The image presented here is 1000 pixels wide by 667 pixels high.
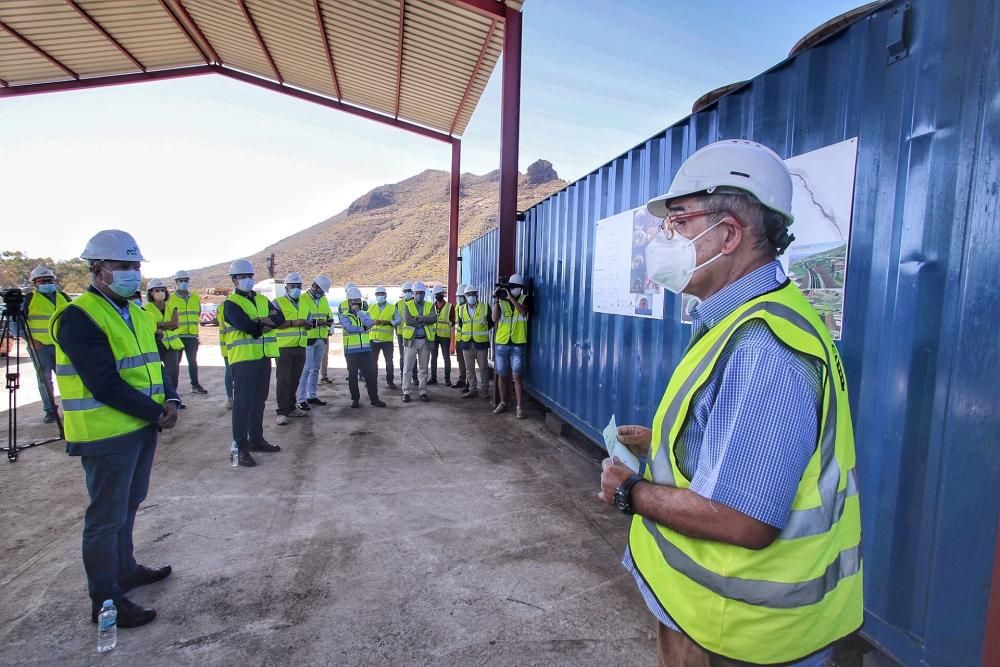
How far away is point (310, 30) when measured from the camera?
10.2 m

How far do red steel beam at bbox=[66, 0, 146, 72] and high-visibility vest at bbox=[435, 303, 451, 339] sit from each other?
8.28 metres

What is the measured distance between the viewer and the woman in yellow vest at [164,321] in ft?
25.7

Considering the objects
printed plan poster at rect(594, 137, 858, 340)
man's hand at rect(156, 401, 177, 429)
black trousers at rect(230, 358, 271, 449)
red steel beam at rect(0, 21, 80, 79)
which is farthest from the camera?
red steel beam at rect(0, 21, 80, 79)

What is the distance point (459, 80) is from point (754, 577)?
1190cm

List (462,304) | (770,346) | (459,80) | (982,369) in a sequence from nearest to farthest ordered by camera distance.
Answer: (770,346), (982,369), (462,304), (459,80)

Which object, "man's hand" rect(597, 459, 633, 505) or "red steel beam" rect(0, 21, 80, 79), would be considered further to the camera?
"red steel beam" rect(0, 21, 80, 79)

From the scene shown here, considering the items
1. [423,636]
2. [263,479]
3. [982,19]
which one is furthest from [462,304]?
[982,19]

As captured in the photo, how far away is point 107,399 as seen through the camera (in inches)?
105

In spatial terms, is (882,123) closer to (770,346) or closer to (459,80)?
(770,346)

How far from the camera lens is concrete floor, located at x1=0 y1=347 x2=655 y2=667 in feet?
8.56

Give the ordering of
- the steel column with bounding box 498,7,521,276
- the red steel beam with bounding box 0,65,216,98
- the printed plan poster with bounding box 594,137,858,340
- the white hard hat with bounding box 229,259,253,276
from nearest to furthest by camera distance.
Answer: the printed plan poster with bounding box 594,137,858,340 → the white hard hat with bounding box 229,259,253,276 → the steel column with bounding box 498,7,521,276 → the red steel beam with bounding box 0,65,216,98

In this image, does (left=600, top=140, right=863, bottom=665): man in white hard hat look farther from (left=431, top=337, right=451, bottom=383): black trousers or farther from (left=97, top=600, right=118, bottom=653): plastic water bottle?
(left=431, top=337, right=451, bottom=383): black trousers

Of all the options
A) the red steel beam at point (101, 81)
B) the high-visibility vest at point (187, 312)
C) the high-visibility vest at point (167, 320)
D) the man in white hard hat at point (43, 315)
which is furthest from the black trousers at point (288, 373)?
the red steel beam at point (101, 81)

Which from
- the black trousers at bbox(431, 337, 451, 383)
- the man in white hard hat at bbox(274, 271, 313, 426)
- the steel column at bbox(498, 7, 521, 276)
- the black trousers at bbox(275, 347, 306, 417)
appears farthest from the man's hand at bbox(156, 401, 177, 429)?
the black trousers at bbox(431, 337, 451, 383)
